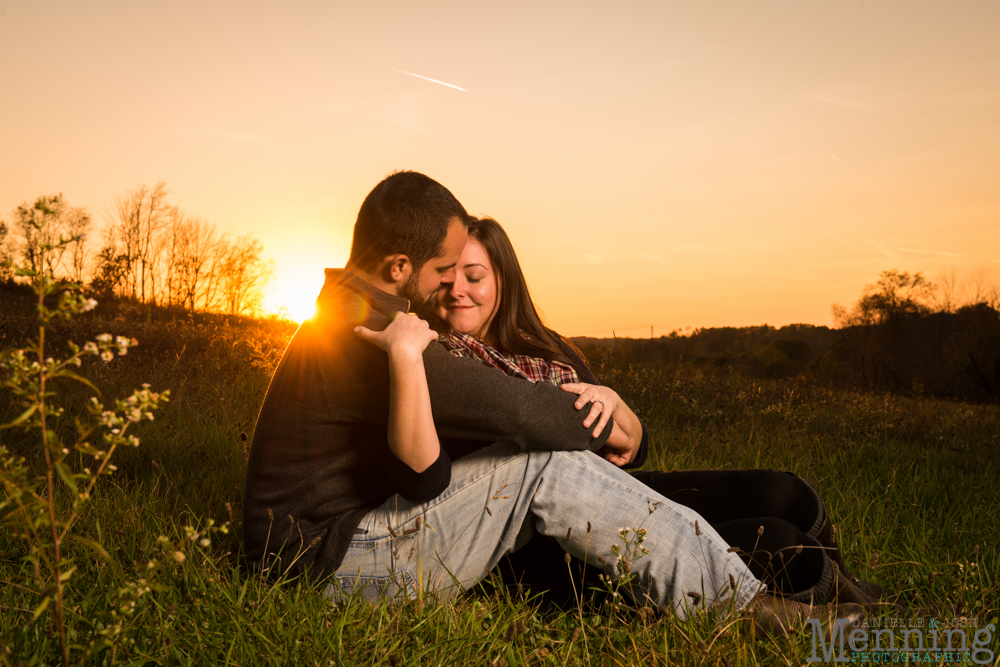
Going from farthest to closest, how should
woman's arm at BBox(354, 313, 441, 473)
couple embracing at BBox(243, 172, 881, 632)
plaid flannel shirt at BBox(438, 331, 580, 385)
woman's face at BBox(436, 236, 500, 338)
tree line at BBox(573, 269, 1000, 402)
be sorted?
tree line at BBox(573, 269, 1000, 402) < woman's face at BBox(436, 236, 500, 338) < plaid flannel shirt at BBox(438, 331, 580, 385) < couple embracing at BBox(243, 172, 881, 632) < woman's arm at BBox(354, 313, 441, 473)

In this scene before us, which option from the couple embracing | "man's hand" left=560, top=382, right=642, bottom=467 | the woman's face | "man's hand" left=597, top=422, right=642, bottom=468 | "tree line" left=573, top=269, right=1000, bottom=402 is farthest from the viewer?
"tree line" left=573, top=269, right=1000, bottom=402

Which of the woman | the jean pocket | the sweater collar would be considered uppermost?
the sweater collar

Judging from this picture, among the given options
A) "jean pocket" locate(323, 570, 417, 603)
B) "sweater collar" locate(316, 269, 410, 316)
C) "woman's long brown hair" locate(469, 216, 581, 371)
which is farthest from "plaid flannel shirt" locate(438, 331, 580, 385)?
"jean pocket" locate(323, 570, 417, 603)

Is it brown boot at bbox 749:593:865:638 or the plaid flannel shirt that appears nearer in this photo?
brown boot at bbox 749:593:865:638

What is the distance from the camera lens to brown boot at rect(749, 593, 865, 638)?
1.99 m

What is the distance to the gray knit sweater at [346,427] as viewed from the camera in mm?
2070

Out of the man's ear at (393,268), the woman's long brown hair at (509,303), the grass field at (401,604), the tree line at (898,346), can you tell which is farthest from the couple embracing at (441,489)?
the tree line at (898,346)

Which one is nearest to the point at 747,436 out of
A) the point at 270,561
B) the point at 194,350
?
the point at 270,561

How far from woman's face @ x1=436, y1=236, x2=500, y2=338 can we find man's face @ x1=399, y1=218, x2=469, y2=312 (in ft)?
2.62

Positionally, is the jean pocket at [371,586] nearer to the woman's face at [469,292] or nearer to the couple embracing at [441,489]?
the couple embracing at [441,489]

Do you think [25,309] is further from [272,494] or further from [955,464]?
[955,464]

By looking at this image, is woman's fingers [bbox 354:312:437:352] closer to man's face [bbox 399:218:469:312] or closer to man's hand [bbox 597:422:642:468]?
man's face [bbox 399:218:469:312]

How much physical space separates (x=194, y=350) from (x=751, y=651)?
22.7 ft

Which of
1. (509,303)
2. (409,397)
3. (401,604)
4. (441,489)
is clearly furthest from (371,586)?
(509,303)
